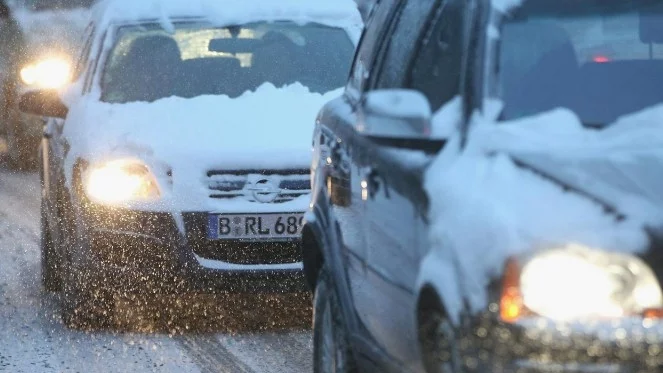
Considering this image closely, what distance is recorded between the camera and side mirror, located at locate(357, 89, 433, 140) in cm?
395

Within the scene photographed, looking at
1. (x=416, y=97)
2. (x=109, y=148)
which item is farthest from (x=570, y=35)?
(x=109, y=148)

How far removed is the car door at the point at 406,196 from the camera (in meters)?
3.92

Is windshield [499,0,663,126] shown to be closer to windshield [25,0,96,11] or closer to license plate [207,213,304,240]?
license plate [207,213,304,240]

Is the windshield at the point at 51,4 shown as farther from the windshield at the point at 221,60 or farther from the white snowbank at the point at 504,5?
the white snowbank at the point at 504,5

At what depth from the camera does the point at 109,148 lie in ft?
24.5

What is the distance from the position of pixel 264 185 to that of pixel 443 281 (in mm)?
3879

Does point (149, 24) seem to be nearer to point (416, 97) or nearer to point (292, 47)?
point (292, 47)

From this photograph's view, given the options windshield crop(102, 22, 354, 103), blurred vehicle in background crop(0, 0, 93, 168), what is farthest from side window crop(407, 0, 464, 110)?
blurred vehicle in background crop(0, 0, 93, 168)

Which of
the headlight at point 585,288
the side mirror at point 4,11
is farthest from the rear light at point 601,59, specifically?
the side mirror at point 4,11

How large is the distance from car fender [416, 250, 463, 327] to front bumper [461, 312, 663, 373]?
0.16 meters

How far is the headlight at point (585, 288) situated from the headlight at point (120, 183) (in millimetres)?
4149

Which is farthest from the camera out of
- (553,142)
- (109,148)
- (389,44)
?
(109,148)

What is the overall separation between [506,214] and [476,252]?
0.11 m

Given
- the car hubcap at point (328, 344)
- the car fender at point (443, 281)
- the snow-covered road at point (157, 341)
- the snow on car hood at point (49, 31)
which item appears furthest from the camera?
the snow on car hood at point (49, 31)
